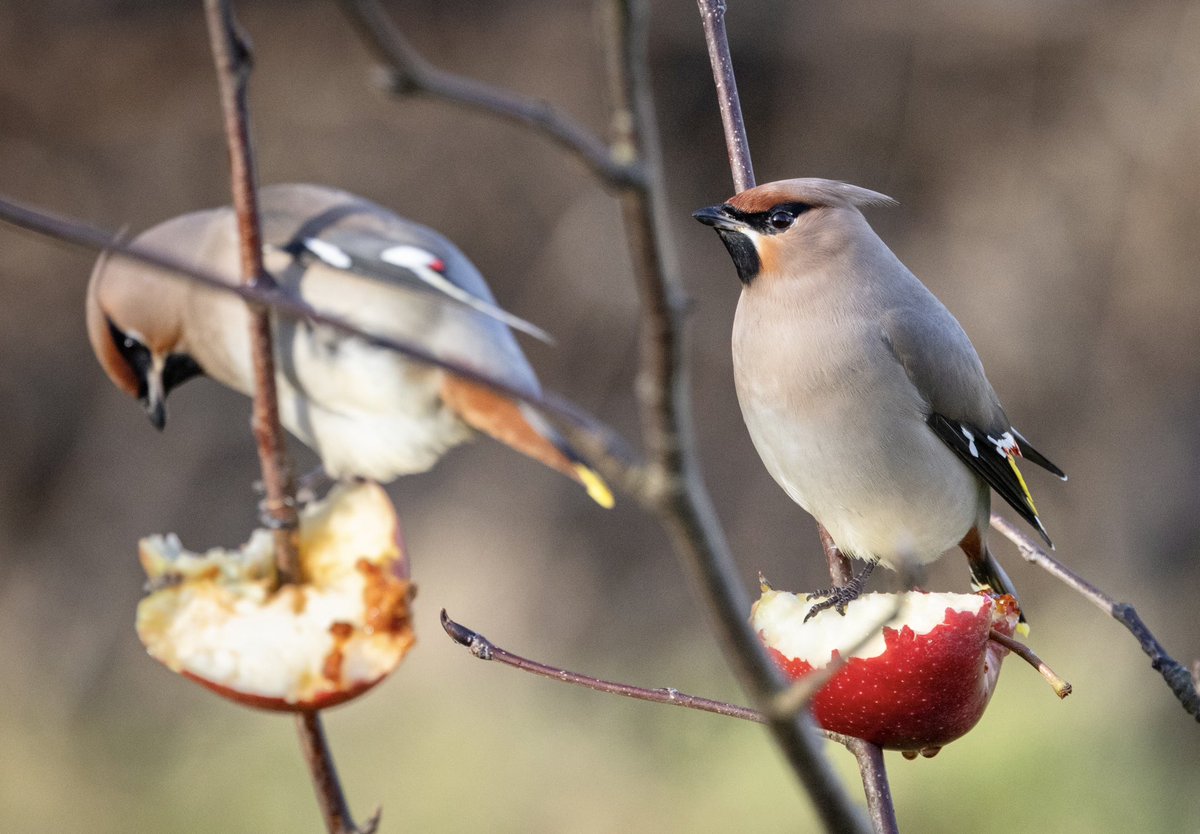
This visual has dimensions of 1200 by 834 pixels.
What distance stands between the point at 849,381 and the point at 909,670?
2.12 feet

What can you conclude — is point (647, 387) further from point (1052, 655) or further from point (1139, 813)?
point (1052, 655)

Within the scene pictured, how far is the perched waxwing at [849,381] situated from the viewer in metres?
Result: 2.07

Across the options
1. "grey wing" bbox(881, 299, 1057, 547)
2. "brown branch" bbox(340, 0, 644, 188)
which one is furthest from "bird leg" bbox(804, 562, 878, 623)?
"brown branch" bbox(340, 0, 644, 188)

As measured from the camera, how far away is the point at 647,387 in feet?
2.18

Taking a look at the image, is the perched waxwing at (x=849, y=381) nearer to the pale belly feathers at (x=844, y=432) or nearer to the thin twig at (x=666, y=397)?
the pale belly feathers at (x=844, y=432)

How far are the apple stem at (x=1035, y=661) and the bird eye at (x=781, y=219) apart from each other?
684 mm

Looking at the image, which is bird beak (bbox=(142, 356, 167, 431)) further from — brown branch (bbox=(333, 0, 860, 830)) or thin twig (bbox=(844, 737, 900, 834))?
brown branch (bbox=(333, 0, 860, 830))

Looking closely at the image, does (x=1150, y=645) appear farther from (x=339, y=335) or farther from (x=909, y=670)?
(x=339, y=335)

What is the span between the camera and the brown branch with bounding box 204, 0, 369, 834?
81 centimetres

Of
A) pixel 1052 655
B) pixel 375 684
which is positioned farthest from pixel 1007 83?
pixel 375 684

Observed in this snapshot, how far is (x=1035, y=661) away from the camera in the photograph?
1.53m

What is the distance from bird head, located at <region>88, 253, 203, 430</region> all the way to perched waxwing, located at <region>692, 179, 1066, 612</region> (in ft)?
2.42

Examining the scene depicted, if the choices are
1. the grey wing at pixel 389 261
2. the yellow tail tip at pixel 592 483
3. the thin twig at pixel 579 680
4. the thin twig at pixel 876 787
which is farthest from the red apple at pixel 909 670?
the grey wing at pixel 389 261

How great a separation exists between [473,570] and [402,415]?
4.59 m
